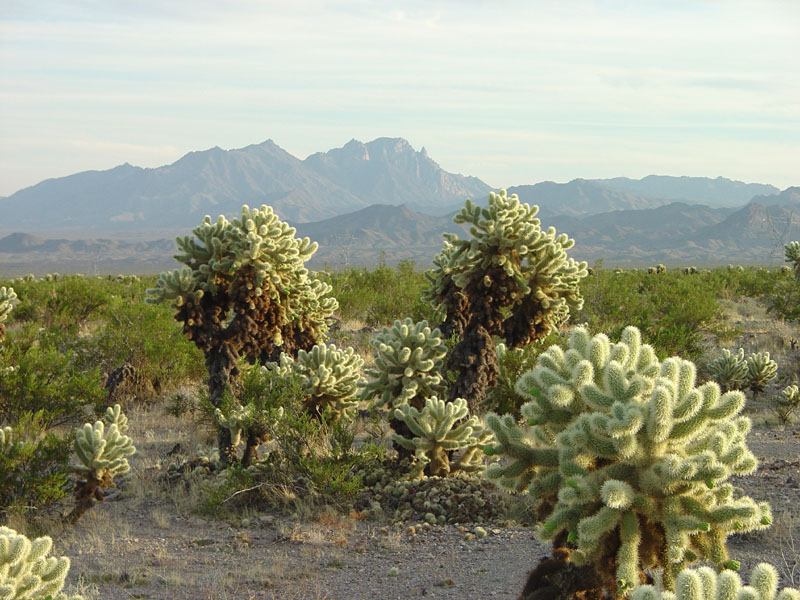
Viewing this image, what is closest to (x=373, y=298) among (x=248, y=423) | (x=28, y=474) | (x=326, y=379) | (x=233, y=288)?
(x=326, y=379)

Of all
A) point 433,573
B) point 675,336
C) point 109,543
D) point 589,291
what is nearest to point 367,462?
point 433,573

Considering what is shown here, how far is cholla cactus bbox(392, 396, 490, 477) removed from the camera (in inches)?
269

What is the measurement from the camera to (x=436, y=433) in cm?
688

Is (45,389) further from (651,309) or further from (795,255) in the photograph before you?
(795,255)

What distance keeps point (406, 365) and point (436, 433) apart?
2.43ft

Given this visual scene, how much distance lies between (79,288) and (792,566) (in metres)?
14.9

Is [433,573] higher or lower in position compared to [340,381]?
lower

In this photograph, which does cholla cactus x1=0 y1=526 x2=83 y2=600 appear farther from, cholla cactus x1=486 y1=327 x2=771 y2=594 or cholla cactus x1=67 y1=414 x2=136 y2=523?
cholla cactus x1=67 y1=414 x2=136 y2=523

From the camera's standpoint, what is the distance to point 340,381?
7.86 m

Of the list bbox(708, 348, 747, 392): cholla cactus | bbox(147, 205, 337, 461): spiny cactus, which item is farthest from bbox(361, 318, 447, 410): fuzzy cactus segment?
bbox(708, 348, 747, 392): cholla cactus

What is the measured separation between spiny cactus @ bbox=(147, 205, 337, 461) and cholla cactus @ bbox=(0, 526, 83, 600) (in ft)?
12.5

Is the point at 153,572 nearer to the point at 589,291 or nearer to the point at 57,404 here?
the point at 57,404

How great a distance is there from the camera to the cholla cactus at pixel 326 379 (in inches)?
304

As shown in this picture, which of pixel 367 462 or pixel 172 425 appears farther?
pixel 172 425
